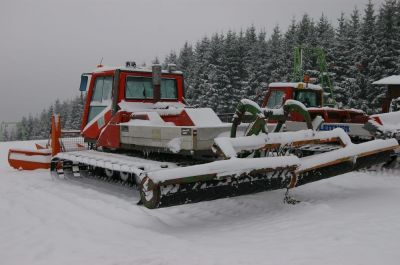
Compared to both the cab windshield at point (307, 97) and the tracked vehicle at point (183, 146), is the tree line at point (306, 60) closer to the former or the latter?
the cab windshield at point (307, 97)

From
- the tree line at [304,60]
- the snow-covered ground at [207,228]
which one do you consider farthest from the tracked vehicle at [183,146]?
the tree line at [304,60]

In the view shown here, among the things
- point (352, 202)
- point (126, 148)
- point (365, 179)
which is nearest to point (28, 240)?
point (126, 148)

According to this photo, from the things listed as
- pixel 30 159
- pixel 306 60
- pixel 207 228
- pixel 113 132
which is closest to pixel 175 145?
pixel 207 228

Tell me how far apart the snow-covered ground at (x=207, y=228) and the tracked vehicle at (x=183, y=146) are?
1.61ft

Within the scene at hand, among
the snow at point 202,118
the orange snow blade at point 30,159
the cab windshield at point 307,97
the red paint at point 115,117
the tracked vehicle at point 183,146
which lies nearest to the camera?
the tracked vehicle at point 183,146

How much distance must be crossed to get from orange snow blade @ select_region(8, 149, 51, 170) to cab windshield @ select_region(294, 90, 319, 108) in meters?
6.83

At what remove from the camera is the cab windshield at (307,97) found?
12.3 metres

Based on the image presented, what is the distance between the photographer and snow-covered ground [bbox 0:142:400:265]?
421cm

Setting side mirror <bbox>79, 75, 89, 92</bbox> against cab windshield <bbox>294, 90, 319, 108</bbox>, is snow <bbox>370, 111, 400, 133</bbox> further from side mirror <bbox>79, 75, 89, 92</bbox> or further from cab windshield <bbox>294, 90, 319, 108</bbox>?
side mirror <bbox>79, 75, 89, 92</bbox>

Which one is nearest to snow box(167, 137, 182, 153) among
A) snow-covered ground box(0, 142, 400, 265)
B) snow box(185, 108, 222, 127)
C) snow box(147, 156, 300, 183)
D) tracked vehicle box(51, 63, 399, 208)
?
tracked vehicle box(51, 63, 399, 208)

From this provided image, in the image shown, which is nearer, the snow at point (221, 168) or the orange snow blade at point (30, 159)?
the snow at point (221, 168)

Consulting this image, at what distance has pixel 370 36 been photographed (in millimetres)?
37906

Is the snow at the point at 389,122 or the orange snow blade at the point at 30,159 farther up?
the snow at the point at 389,122

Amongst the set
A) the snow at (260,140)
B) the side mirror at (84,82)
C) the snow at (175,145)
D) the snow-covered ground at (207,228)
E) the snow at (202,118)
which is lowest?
the snow-covered ground at (207,228)
